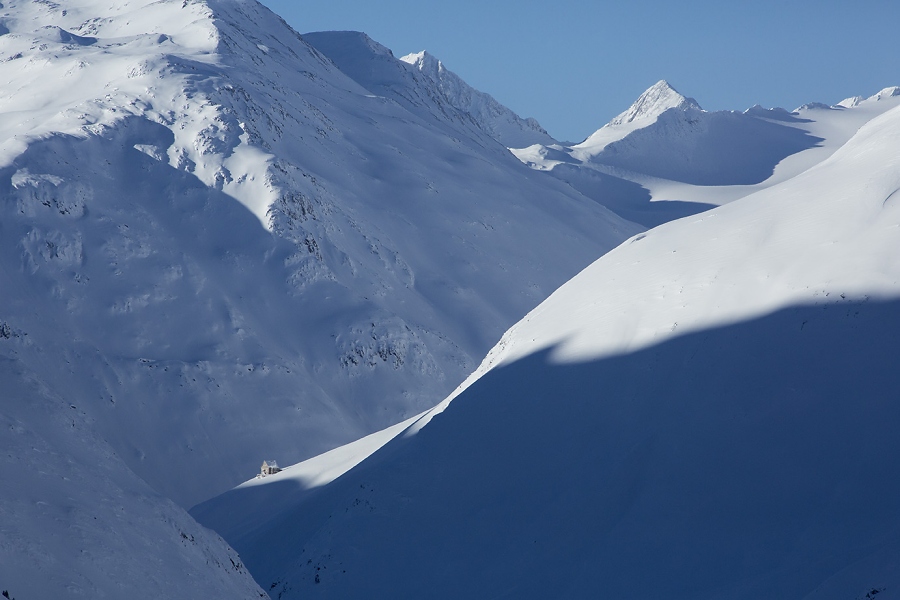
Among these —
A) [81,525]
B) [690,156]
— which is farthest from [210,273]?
[690,156]

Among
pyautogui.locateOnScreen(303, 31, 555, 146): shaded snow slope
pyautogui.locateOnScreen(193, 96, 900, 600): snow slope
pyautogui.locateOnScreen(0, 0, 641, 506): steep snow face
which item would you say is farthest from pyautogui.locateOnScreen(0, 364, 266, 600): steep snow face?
pyautogui.locateOnScreen(303, 31, 555, 146): shaded snow slope

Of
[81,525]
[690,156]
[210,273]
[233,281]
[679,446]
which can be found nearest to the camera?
[81,525]

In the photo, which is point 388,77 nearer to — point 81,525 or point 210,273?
→ point 210,273

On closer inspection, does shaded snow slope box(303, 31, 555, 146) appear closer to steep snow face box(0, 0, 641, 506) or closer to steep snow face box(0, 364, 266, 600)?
steep snow face box(0, 0, 641, 506)

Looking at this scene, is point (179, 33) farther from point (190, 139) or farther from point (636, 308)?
point (636, 308)

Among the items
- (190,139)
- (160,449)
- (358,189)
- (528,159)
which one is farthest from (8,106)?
(528,159)

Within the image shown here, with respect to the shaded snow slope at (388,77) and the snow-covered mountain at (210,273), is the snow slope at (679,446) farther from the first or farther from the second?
the shaded snow slope at (388,77)
